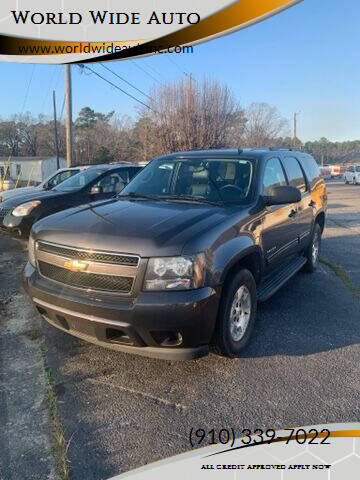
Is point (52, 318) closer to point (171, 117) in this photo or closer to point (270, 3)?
point (270, 3)

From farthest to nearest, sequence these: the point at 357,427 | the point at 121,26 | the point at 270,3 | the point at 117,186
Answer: the point at 117,186 → the point at 121,26 → the point at 270,3 → the point at 357,427

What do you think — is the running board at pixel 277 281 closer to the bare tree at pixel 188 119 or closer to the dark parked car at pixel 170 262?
the dark parked car at pixel 170 262

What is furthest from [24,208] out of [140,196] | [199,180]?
[199,180]

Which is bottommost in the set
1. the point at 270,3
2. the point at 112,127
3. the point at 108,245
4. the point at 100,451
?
the point at 100,451

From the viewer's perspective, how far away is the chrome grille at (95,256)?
280 cm

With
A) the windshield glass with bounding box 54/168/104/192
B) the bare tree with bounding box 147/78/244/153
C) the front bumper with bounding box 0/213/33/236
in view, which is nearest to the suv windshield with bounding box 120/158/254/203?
the front bumper with bounding box 0/213/33/236

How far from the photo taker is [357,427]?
8.36ft

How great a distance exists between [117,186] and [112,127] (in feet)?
177

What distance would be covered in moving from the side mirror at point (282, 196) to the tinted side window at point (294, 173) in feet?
4.05

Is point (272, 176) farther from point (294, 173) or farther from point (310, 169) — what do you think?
point (310, 169)

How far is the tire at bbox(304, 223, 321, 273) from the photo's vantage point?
602cm

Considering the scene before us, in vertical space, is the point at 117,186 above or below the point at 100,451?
above

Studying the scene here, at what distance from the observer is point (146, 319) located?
272 cm

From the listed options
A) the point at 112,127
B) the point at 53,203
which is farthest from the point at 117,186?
the point at 112,127
